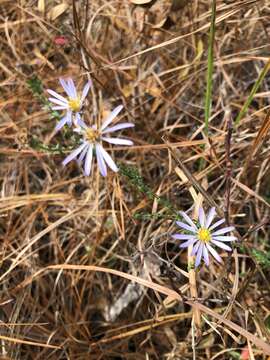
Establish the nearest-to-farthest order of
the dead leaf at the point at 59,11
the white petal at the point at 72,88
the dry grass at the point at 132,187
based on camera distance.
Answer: the white petal at the point at 72,88 < the dry grass at the point at 132,187 < the dead leaf at the point at 59,11

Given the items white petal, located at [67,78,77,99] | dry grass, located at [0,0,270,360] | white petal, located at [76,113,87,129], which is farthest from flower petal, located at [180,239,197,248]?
white petal, located at [67,78,77,99]

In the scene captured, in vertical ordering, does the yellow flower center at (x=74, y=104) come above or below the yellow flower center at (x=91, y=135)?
above

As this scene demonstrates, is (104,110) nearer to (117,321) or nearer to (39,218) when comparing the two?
(39,218)

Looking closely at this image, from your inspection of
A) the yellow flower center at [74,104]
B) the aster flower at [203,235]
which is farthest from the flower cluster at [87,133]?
the aster flower at [203,235]

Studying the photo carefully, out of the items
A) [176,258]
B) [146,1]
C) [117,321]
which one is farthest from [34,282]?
[146,1]

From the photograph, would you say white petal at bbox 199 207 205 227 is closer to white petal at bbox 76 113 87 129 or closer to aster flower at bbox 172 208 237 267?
aster flower at bbox 172 208 237 267

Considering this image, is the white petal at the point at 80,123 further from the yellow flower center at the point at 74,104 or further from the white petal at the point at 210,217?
the white petal at the point at 210,217
